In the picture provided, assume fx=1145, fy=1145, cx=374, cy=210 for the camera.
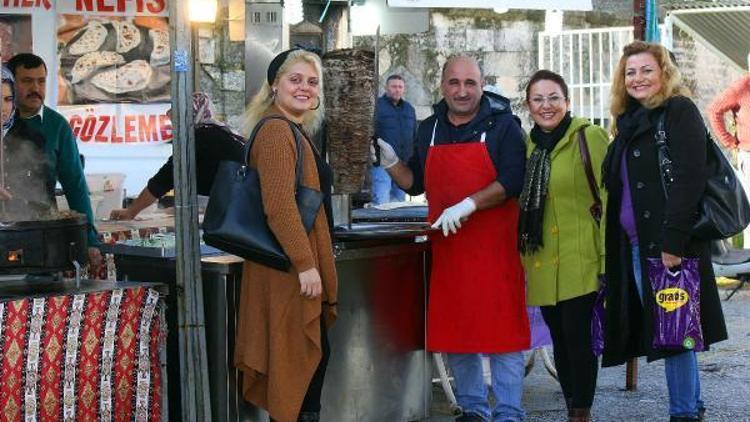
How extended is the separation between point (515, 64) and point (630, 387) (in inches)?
330

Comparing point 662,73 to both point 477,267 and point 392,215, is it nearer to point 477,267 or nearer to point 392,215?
point 477,267

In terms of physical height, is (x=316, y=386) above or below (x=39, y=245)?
below

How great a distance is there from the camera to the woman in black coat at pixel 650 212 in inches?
195

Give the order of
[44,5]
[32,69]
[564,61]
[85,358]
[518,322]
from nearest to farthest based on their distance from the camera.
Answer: [85,358] → [518,322] → [32,69] → [44,5] → [564,61]

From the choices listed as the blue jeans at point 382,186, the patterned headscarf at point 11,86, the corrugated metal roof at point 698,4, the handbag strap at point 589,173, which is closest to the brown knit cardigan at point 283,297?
the patterned headscarf at point 11,86

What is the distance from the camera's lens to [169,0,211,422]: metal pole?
428 cm

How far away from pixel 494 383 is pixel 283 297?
142 centimetres

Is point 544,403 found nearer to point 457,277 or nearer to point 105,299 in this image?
point 457,277

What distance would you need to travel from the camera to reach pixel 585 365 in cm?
529

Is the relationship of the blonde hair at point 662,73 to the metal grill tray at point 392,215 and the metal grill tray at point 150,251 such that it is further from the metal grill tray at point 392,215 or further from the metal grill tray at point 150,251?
the metal grill tray at point 150,251

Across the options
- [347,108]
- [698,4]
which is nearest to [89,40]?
[347,108]

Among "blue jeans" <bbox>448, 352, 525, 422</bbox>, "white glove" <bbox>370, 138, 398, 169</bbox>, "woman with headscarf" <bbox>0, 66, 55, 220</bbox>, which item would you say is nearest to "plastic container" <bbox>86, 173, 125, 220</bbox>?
"woman with headscarf" <bbox>0, 66, 55, 220</bbox>

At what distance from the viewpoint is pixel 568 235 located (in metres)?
5.28

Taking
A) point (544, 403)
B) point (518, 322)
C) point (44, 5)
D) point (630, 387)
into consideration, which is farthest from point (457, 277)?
point (44, 5)
